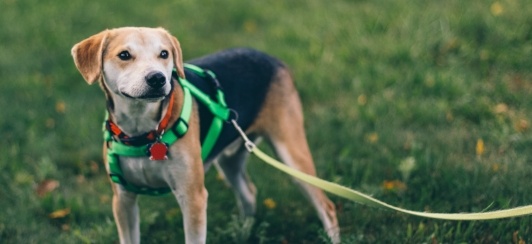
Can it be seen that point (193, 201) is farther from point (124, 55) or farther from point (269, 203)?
point (269, 203)

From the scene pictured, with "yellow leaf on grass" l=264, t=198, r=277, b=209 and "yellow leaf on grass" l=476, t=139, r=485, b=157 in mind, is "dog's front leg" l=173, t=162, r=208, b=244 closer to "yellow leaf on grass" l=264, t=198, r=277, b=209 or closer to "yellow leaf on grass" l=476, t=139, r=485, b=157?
"yellow leaf on grass" l=264, t=198, r=277, b=209

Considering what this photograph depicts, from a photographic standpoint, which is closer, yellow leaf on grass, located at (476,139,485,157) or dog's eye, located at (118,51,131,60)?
dog's eye, located at (118,51,131,60)

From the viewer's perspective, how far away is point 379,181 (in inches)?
208

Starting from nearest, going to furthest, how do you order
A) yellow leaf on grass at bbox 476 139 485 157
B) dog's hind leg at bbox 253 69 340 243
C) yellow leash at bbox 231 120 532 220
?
yellow leash at bbox 231 120 532 220 → dog's hind leg at bbox 253 69 340 243 → yellow leaf on grass at bbox 476 139 485 157

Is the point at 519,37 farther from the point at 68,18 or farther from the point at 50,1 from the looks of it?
the point at 50,1

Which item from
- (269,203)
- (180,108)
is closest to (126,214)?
(180,108)

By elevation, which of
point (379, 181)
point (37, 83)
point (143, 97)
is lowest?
point (379, 181)

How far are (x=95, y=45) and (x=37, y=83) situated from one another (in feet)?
11.8

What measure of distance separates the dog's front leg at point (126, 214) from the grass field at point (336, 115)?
513mm

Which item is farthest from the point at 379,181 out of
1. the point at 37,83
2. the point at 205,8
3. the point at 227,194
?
the point at 205,8

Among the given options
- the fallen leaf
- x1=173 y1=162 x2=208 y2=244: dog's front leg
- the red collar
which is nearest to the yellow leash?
x1=173 y1=162 x2=208 y2=244: dog's front leg

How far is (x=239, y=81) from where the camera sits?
4516 mm

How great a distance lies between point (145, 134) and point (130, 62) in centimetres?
41

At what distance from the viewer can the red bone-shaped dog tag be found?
12.3ft
